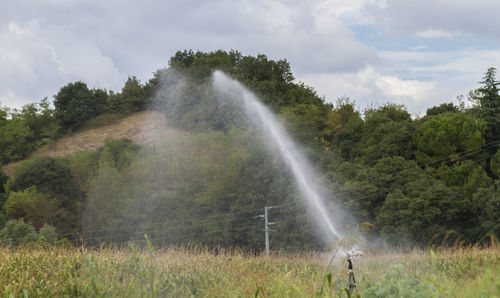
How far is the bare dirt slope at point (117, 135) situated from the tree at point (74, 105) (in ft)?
8.87

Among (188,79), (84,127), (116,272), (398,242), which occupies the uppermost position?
(188,79)

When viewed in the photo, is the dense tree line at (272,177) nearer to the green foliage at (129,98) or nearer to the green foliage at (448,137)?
the green foliage at (448,137)

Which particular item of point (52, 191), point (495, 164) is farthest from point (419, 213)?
point (52, 191)

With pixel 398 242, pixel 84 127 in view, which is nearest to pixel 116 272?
pixel 398 242

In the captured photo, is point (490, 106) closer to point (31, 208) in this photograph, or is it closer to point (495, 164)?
point (495, 164)

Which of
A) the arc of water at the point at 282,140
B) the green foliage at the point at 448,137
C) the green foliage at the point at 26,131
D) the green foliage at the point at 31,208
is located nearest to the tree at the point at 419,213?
the arc of water at the point at 282,140

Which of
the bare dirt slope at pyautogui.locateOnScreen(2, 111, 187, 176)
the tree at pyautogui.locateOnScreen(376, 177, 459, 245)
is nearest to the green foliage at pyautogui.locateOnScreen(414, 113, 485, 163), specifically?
the tree at pyautogui.locateOnScreen(376, 177, 459, 245)

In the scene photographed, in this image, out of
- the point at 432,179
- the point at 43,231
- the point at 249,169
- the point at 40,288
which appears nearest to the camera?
the point at 40,288

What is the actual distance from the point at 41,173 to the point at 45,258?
147 ft

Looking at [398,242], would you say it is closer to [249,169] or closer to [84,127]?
[249,169]

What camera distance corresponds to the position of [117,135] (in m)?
71.8

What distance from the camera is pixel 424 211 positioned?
3559 centimetres

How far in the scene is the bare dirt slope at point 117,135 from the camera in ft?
228

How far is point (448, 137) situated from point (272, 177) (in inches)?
583
